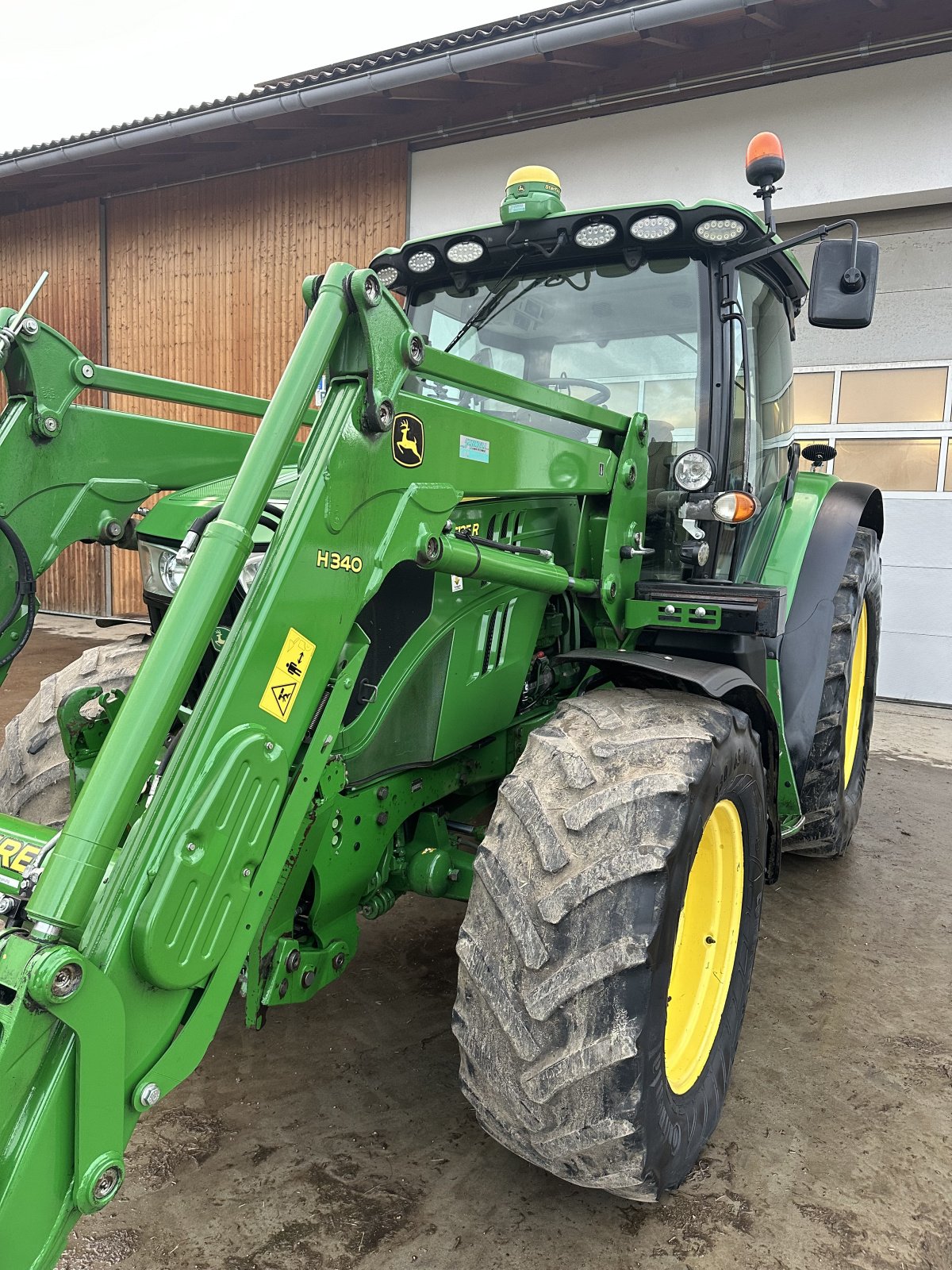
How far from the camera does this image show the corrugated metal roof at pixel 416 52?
22.1 feet

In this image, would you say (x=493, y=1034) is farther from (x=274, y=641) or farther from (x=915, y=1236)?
(x=915, y=1236)

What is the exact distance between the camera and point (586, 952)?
1837mm

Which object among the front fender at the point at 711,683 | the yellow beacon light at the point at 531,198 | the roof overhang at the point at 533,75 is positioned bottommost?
the front fender at the point at 711,683

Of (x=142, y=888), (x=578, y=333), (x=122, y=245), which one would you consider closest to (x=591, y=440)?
(x=578, y=333)

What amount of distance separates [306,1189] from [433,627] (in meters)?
1.34

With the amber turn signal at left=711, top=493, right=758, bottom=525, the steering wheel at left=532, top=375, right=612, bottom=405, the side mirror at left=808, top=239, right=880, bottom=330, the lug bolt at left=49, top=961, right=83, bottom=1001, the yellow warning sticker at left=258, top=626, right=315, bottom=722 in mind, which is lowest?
the lug bolt at left=49, top=961, right=83, bottom=1001

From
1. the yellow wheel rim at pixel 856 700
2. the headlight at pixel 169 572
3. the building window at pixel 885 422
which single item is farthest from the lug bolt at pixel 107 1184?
the building window at pixel 885 422

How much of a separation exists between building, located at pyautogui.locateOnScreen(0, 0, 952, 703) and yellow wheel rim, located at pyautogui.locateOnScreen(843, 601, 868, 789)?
3241 mm

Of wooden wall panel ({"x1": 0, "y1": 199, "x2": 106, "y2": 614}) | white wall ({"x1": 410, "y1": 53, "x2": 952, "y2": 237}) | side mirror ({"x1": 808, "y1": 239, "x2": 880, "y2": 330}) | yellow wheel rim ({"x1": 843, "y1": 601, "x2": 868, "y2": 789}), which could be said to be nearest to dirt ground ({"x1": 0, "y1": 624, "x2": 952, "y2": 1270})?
yellow wheel rim ({"x1": 843, "y1": 601, "x2": 868, "y2": 789})

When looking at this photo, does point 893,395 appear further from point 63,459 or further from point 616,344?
point 63,459

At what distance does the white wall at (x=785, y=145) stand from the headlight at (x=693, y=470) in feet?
17.2

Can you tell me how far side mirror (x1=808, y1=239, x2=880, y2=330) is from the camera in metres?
2.50

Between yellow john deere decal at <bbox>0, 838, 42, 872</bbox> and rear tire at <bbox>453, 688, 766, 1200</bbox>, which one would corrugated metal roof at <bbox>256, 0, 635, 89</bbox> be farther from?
yellow john deere decal at <bbox>0, 838, 42, 872</bbox>

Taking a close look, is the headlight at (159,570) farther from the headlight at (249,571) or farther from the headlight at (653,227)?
the headlight at (653,227)
